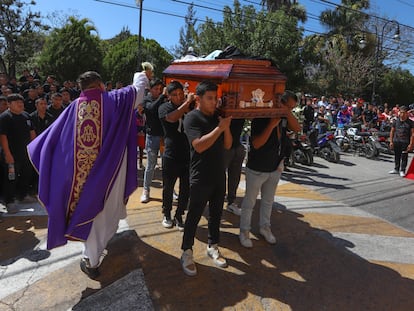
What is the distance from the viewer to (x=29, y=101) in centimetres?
739

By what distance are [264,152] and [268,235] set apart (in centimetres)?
102

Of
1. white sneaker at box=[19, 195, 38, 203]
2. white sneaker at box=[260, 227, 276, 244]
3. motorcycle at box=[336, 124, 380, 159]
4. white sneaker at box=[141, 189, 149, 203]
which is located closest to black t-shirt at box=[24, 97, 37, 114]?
white sneaker at box=[19, 195, 38, 203]

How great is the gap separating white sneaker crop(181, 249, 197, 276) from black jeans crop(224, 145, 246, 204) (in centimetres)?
162

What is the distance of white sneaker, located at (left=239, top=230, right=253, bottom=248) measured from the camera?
3898 mm

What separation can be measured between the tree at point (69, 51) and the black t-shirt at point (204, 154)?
18635 millimetres

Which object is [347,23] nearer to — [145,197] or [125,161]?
[145,197]

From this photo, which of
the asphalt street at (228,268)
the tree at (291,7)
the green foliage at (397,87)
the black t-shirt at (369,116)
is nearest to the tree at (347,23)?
the tree at (291,7)

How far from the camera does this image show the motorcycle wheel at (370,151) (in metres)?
11.3

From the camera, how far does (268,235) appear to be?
161 inches

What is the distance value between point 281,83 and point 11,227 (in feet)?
12.2

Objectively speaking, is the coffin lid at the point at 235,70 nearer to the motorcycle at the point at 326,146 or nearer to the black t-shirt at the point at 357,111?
the motorcycle at the point at 326,146

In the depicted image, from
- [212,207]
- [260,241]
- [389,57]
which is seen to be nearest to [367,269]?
[260,241]

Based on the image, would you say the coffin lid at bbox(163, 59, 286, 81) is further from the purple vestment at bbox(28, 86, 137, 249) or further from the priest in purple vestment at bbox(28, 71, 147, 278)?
the purple vestment at bbox(28, 86, 137, 249)

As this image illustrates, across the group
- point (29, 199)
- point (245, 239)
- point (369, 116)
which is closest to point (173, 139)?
point (245, 239)
